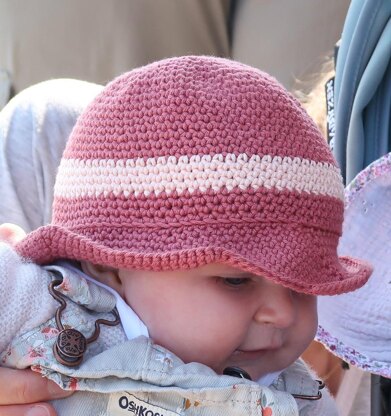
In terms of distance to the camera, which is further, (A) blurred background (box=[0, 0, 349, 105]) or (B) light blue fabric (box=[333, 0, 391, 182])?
(A) blurred background (box=[0, 0, 349, 105])

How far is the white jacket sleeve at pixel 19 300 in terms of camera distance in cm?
81

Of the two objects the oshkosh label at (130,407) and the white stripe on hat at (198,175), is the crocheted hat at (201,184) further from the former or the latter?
the oshkosh label at (130,407)

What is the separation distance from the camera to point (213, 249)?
0.79 meters

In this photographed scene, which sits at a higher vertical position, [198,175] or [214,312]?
[198,175]

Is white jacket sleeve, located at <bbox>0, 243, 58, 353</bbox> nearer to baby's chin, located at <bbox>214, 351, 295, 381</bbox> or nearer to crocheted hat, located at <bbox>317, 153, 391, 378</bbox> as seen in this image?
baby's chin, located at <bbox>214, 351, 295, 381</bbox>

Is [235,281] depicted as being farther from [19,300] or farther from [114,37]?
[114,37]

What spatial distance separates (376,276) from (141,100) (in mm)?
674

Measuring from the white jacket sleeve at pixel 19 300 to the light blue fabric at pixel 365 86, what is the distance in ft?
2.45

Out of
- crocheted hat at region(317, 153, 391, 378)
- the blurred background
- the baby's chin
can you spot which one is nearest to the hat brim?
the baby's chin

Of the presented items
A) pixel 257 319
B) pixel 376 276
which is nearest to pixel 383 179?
pixel 376 276

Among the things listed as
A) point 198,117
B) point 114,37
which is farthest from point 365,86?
point 114,37

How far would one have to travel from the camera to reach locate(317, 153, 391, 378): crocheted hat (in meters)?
1.27

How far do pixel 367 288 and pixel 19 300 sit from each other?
0.75 m

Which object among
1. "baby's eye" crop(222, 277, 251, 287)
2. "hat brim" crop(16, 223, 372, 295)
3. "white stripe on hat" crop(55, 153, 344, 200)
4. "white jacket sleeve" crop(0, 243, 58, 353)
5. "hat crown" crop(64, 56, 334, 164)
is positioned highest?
"hat crown" crop(64, 56, 334, 164)
